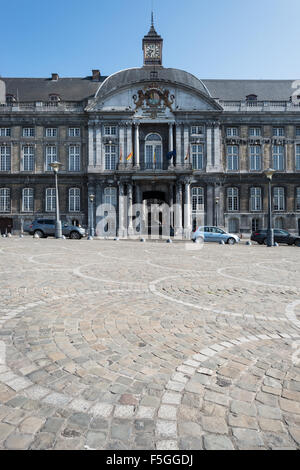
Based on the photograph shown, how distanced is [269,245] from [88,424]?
1940 centimetres

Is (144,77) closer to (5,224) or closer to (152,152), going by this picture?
(152,152)

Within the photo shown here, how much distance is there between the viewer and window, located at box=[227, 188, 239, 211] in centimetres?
3344

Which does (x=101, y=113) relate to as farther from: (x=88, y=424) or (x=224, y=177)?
(x=88, y=424)

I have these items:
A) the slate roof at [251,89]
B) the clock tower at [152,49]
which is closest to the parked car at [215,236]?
the slate roof at [251,89]

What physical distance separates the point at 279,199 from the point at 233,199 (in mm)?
5825

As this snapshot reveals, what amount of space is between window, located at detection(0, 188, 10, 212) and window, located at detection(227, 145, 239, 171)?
27896mm

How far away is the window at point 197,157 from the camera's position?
106ft

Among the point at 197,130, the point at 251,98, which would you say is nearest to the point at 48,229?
the point at 197,130

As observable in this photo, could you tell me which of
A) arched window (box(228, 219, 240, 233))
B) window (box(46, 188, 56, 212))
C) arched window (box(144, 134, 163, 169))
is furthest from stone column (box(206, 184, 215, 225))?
window (box(46, 188, 56, 212))

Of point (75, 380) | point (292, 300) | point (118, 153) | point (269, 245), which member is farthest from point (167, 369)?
point (118, 153)

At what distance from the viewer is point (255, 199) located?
33500 mm

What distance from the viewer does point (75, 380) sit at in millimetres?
2377

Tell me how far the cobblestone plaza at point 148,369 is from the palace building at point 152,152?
27271 mm

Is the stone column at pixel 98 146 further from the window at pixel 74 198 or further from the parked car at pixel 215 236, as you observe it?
the parked car at pixel 215 236
